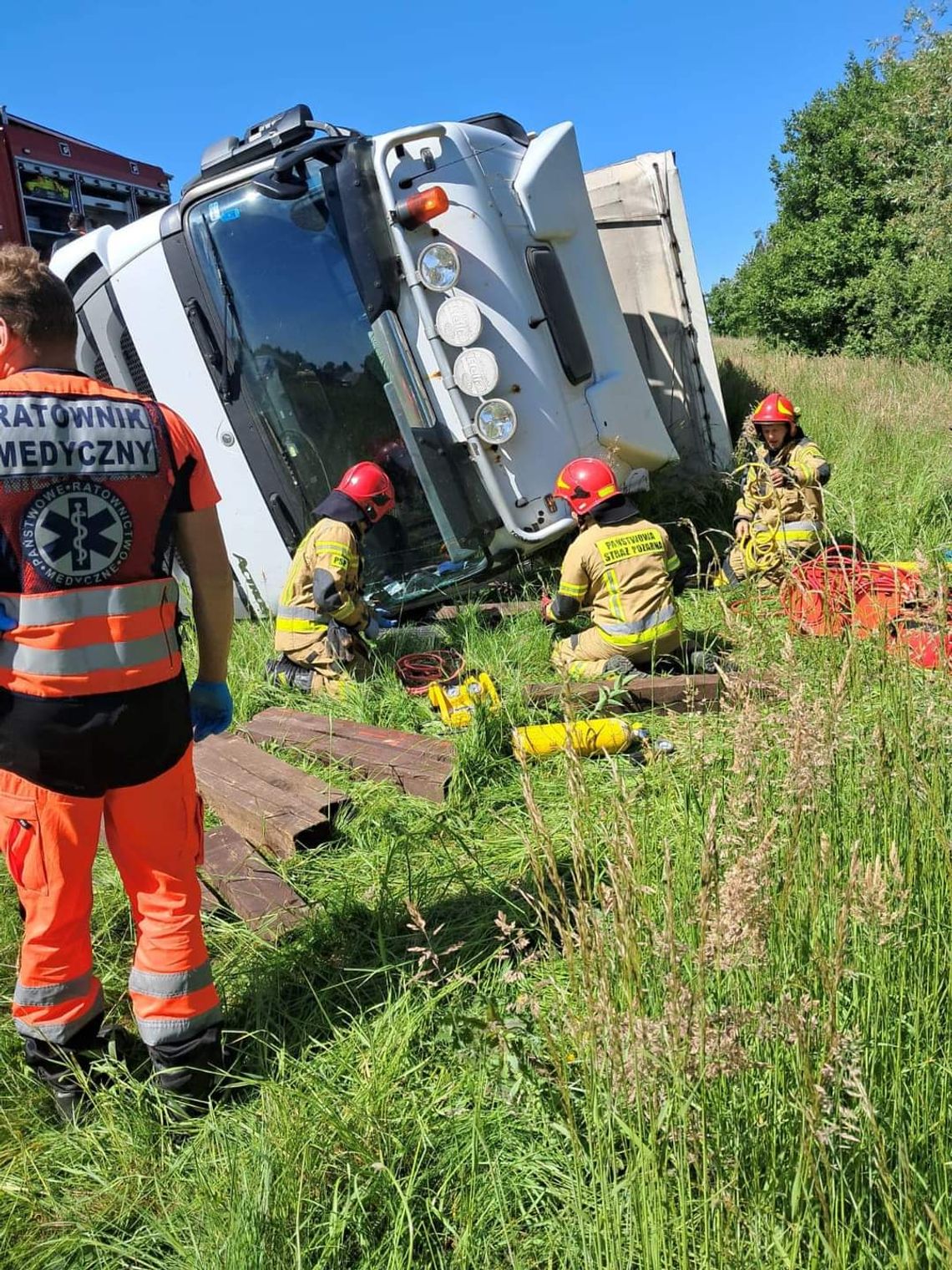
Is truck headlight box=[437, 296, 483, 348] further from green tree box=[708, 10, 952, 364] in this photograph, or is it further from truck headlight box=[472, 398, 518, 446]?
green tree box=[708, 10, 952, 364]

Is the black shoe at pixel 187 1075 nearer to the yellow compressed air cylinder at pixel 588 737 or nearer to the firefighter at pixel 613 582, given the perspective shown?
the yellow compressed air cylinder at pixel 588 737

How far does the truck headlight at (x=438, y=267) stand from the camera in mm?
4762

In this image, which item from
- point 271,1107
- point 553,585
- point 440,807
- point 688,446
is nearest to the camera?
point 271,1107

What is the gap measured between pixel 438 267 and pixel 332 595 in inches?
69.4

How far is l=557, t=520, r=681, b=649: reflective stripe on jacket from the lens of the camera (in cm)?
452

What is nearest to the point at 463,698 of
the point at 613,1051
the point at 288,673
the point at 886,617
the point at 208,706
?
→ the point at 288,673

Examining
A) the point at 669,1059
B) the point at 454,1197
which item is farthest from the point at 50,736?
the point at 669,1059

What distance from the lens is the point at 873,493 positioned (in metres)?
7.03

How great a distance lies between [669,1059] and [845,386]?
29.9ft

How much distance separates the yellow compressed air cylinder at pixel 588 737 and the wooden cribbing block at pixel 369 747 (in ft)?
1.06

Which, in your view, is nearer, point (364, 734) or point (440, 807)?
point (440, 807)

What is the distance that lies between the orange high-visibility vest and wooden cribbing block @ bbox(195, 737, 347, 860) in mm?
1250

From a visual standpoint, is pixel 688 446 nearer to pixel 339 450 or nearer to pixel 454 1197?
pixel 339 450

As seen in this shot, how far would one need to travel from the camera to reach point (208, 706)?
8.12 feet
